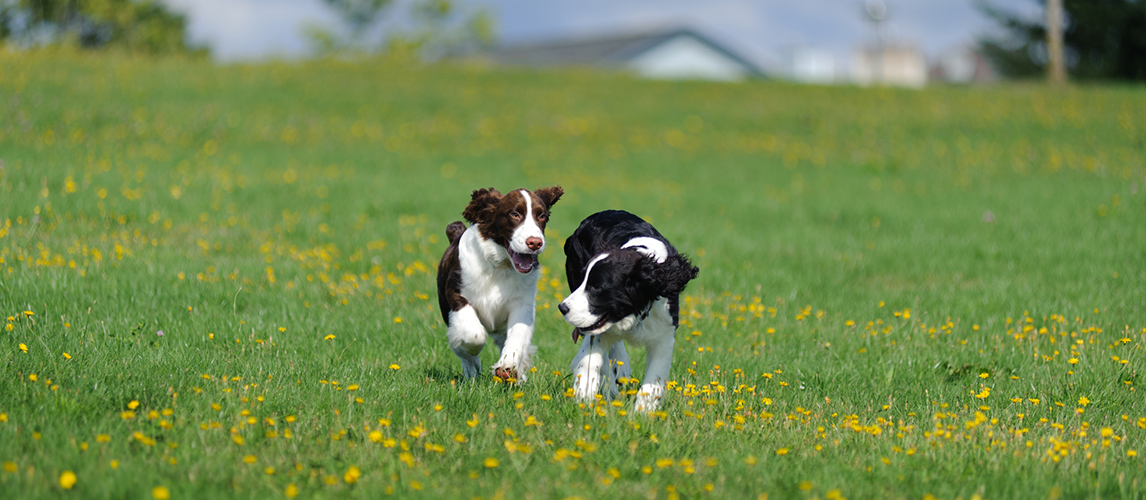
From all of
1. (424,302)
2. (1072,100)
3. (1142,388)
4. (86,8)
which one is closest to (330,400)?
(424,302)

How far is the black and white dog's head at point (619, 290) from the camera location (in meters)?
4.41

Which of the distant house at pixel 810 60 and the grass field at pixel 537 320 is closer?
the grass field at pixel 537 320

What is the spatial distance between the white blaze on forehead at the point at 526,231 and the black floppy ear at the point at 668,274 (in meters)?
0.58

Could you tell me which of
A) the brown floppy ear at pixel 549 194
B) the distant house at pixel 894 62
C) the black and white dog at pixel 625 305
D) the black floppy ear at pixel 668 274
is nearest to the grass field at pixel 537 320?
the black and white dog at pixel 625 305

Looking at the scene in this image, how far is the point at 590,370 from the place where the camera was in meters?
4.77

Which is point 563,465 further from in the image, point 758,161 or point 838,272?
point 758,161

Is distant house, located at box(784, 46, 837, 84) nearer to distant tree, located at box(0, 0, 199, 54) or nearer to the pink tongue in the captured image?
distant tree, located at box(0, 0, 199, 54)

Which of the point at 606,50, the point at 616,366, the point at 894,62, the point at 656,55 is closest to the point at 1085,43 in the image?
the point at 656,55

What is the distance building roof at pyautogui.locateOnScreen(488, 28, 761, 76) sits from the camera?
5631cm

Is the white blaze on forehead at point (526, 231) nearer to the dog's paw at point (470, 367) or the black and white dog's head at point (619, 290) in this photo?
the black and white dog's head at point (619, 290)

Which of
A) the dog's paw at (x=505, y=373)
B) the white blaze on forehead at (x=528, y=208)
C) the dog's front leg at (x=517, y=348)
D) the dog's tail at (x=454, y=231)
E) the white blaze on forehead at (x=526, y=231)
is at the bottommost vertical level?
the dog's paw at (x=505, y=373)

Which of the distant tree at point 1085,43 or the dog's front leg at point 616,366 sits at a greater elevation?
the distant tree at point 1085,43

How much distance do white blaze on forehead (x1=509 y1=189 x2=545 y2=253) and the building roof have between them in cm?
5012

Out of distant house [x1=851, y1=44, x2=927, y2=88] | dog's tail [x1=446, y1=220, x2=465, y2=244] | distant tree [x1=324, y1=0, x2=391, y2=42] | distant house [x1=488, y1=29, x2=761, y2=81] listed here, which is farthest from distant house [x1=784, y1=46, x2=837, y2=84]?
dog's tail [x1=446, y1=220, x2=465, y2=244]
